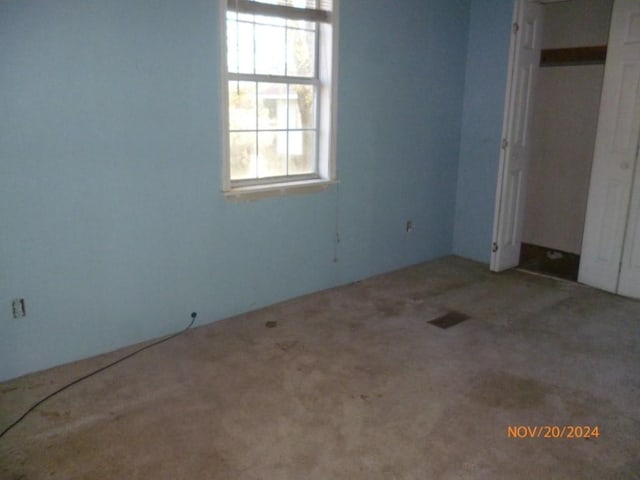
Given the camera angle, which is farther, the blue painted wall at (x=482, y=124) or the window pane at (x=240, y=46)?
the blue painted wall at (x=482, y=124)

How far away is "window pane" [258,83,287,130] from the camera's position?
3631mm

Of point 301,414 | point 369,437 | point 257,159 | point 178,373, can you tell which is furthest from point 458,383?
point 257,159

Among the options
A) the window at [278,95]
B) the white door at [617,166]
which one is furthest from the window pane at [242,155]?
the white door at [617,166]

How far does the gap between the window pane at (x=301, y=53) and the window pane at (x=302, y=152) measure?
0.44 m

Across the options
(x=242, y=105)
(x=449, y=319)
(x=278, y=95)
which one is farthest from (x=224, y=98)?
(x=449, y=319)

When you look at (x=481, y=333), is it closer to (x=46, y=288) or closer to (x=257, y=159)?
(x=257, y=159)

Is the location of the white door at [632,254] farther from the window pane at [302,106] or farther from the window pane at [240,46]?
the window pane at [240,46]

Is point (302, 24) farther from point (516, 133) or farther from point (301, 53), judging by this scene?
point (516, 133)

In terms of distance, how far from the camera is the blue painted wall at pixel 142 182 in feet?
8.90

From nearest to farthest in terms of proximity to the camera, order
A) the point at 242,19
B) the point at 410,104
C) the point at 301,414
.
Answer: the point at 301,414 < the point at 242,19 < the point at 410,104

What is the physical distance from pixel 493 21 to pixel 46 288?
4292 mm

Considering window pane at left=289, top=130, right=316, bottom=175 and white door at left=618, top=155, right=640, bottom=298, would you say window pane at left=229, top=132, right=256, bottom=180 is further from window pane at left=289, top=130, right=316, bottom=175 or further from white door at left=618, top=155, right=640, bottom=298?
white door at left=618, top=155, right=640, bottom=298

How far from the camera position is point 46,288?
287 cm

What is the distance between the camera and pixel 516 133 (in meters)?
4.67
